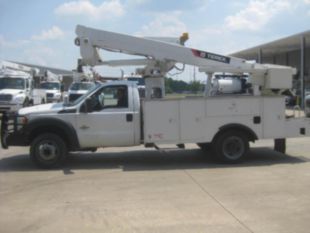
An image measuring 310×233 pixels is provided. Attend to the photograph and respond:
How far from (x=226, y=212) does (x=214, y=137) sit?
14.6 ft

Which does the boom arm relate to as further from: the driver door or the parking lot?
the parking lot

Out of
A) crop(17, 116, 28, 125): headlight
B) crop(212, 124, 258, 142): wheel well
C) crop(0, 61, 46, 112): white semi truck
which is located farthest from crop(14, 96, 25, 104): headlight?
crop(212, 124, 258, 142): wheel well

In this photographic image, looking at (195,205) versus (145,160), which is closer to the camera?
(195,205)

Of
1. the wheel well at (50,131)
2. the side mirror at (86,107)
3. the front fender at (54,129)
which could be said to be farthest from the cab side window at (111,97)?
the wheel well at (50,131)

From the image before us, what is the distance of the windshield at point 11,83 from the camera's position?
29.1 meters

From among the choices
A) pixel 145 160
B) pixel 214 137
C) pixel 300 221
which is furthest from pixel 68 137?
pixel 300 221

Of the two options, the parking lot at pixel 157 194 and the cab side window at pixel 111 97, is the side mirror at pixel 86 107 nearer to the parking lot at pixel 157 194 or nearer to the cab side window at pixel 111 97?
the cab side window at pixel 111 97

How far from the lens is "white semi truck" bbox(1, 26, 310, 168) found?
1108 centimetres

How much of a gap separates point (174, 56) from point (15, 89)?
61.9 ft

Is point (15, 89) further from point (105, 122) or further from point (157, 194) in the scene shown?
point (157, 194)

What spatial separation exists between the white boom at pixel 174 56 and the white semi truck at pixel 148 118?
2cm

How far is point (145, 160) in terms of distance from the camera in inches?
483

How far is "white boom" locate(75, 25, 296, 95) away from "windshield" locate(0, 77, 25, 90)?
1804cm

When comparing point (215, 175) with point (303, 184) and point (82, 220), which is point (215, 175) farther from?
point (82, 220)
